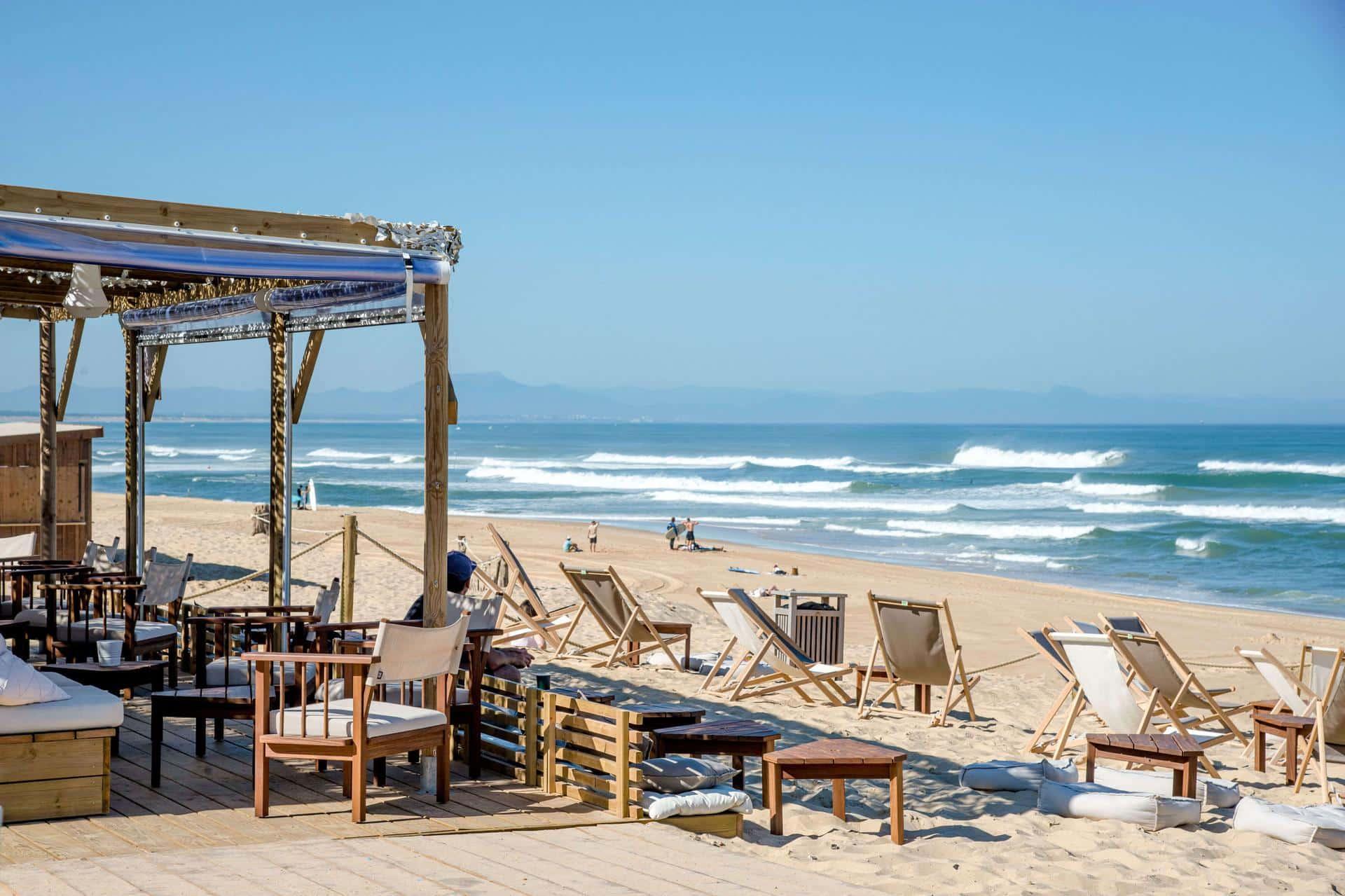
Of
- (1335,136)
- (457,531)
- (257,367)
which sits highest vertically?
(1335,136)

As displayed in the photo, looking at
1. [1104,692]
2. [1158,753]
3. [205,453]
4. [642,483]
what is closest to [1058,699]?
[1104,692]

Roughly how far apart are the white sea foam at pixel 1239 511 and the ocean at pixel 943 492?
0.13m

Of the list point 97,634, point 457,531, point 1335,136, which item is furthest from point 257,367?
point 1335,136

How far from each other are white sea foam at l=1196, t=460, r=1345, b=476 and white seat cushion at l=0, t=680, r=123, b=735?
47313 millimetres

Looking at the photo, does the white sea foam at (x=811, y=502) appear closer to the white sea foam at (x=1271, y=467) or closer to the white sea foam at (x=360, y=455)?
the white sea foam at (x=1271, y=467)

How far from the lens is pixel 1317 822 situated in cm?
532

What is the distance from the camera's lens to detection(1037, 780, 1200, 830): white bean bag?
5.48 metres

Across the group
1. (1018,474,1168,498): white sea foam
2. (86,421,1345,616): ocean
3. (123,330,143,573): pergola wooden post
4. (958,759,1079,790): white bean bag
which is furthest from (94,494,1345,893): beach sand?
(1018,474,1168,498): white sea foam

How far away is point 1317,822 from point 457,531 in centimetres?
2124

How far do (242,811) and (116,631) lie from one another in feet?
10.4

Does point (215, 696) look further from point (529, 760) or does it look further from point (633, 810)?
point (633, 810)

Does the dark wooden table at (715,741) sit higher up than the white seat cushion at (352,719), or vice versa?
the white seat cushion at (352,719)

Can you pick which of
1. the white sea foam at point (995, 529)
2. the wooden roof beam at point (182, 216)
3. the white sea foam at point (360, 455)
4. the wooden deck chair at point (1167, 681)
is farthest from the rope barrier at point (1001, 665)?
the white sea foam at point (360, 455)

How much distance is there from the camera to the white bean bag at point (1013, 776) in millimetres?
5980
